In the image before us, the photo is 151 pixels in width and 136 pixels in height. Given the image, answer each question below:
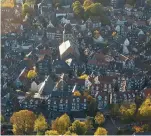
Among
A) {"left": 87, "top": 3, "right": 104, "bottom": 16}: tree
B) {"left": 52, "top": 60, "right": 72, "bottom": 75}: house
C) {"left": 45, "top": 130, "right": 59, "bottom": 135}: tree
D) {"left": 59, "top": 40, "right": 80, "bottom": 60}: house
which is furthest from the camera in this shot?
{"left": 87, "top": 3, "right": 104, "bottom": 16}: tree

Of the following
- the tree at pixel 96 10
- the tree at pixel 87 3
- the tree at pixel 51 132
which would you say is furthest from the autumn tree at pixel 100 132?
the tree at pixel 87 3

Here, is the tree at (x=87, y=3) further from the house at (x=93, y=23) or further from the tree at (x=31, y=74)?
the tree at (x=31, y=74)

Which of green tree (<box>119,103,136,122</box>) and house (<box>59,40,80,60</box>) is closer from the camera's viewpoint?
green tree (<box>119,103,136,122</box>)

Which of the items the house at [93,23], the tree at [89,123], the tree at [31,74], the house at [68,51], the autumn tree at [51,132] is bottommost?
the tree at [89,123]

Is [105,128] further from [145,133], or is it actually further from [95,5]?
[95,5]

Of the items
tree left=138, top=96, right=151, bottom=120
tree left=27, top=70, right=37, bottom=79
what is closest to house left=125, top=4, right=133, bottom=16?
tree left=27, top=70, right=37, bottom=79

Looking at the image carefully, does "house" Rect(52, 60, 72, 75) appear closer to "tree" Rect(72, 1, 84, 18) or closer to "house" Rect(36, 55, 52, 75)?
"house" Rect(36, 55, 52, 75)
